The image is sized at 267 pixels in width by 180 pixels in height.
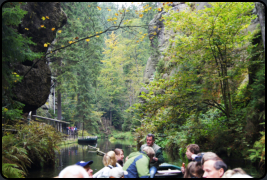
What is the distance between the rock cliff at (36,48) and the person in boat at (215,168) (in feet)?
37.0

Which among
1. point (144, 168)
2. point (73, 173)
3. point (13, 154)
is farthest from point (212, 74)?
point (13, 154)

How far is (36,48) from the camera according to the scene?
12719 mm

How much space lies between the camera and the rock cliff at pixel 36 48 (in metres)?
11.8

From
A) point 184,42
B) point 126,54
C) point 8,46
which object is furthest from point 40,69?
point 126,54

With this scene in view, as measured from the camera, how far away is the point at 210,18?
27.5 feet

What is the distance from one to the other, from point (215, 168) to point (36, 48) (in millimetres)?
12715

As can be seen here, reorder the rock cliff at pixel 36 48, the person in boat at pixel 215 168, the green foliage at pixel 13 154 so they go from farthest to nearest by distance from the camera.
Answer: the rock cliff at pixel 36 48 → the green foliage at pixel 13 154 → the person in boat at pixel 215 168

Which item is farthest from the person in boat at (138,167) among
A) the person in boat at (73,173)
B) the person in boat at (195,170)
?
the person in boat at (73,173)

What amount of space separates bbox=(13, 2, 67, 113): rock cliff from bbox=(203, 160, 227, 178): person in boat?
1128cm

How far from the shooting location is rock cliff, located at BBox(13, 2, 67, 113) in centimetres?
1177

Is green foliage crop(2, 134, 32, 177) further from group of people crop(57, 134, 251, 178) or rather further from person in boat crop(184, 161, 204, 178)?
A: person in boat crop(184, 161, 204, 178)

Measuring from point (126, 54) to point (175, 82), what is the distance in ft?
121

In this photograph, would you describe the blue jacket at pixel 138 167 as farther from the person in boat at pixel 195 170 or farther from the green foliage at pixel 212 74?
the green foliage at pixel 212 74

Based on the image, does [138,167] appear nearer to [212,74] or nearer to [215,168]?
[215,168]
